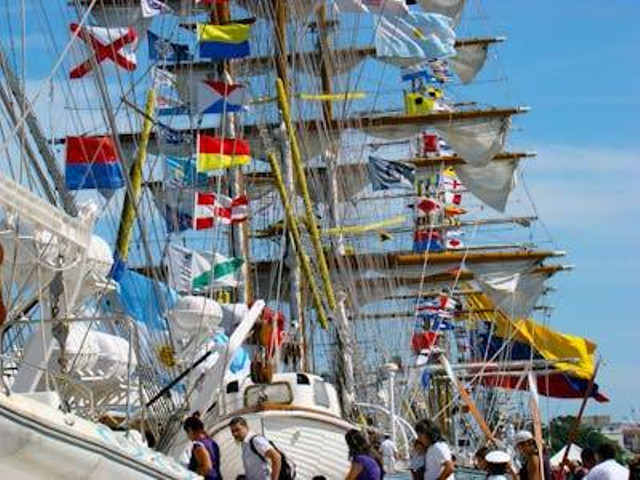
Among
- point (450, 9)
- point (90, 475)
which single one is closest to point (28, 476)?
point (90, 475)

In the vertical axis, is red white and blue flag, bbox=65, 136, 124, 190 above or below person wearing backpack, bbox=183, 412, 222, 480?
above

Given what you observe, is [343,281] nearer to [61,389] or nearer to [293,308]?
[293,308]

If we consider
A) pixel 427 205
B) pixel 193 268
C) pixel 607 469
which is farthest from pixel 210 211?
pixel 427 205

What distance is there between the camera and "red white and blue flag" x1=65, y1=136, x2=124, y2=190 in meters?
23.0

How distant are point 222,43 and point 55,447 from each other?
18.9m

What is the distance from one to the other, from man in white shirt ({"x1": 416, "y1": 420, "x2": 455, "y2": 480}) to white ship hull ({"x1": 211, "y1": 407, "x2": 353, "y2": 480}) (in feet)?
16.0

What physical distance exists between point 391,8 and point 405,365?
9452 millimetres

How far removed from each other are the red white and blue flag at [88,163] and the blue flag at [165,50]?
29.5 feet

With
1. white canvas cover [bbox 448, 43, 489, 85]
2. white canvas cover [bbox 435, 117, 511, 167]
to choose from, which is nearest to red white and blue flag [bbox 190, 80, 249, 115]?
white canvas cover [bbox 435, 117, 511, 167]

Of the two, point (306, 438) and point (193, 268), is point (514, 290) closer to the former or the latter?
point (193, 268)

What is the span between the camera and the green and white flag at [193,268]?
27797mm

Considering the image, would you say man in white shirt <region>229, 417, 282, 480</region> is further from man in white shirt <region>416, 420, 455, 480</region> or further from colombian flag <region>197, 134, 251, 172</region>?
colombian flag <region>197, 134, 251, 172</region>

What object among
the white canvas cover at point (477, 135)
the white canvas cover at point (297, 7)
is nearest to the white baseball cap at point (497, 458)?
the white canvas cover at point (297, 7)

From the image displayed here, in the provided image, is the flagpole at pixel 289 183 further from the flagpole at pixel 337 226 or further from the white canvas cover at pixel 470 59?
the white canvas cover at pixel 470 59
